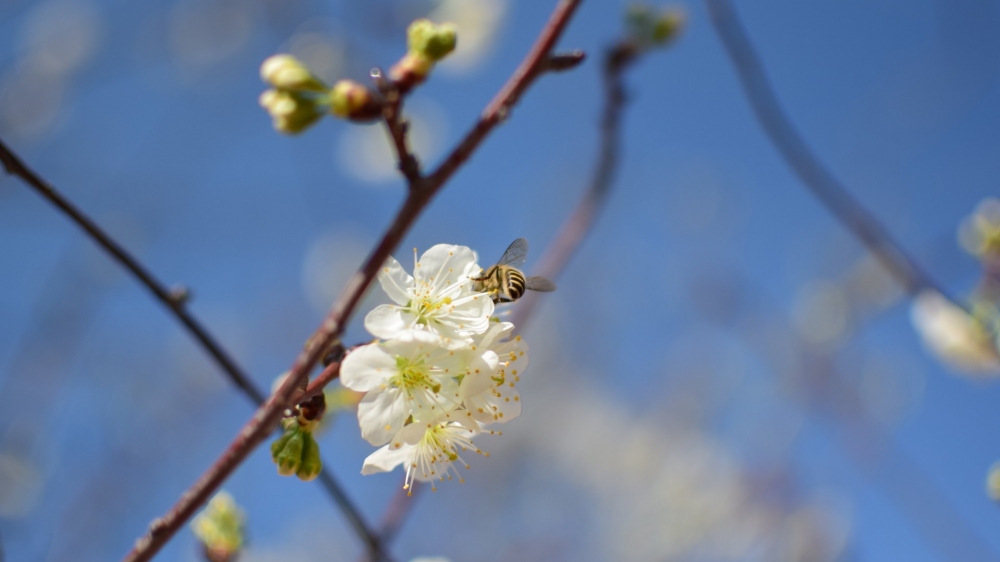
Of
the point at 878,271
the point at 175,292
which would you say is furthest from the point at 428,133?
the point at 175,292

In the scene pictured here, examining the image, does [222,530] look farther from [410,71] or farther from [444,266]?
[410,71]

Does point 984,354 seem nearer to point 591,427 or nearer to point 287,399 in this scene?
point 287,399

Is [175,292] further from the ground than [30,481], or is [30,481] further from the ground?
[175,292]

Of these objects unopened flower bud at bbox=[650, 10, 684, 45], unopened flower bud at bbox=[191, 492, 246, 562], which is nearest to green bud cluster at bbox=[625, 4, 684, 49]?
unopened flower bud at bbox=[650, 10, 684, 45]

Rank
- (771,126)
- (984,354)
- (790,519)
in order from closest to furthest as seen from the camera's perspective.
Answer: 1. (771,126)
2. (984,354)
3. (790,519)

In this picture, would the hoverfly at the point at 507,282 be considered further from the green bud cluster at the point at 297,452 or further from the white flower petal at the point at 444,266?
the green bud cluster at the point at 297,452

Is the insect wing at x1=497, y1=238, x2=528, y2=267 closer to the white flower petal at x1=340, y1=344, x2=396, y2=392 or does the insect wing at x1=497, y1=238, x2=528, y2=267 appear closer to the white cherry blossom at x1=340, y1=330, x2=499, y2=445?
the white cherry blossom at x1=340, y1=330, x2=499, y2=445
